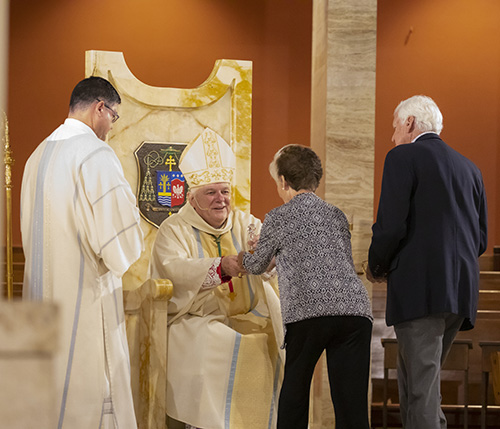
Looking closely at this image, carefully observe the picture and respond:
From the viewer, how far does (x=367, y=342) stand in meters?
3.04

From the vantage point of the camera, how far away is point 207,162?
406 centimetres

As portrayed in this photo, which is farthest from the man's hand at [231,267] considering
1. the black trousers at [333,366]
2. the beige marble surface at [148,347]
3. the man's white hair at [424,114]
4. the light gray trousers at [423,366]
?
the man's white hair at [424,114]

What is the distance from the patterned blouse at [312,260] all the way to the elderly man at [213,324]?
60cm

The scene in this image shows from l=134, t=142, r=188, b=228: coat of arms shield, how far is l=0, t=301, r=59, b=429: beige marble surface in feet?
13.2

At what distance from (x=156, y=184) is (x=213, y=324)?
54.2 inches

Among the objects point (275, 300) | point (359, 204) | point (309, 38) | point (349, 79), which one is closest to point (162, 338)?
point (275, 300)

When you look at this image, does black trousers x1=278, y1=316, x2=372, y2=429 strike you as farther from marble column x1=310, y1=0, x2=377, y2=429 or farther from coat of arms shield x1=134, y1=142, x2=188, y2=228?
coat of arms shield x1=134, y1=142, x2=188, y2=228

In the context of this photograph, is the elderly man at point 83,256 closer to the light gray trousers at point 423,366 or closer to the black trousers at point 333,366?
the black trousers at point 333,366

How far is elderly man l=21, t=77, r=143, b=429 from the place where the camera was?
10.5ft

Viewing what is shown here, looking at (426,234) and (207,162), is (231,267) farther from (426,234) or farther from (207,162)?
(426,234)

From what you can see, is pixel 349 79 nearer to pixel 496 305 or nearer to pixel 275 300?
pixel 275 300

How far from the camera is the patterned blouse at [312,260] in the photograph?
2.94 meters

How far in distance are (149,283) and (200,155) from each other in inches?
34.8

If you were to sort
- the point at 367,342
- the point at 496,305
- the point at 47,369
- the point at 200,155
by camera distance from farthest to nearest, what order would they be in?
1. the point at 496,305
2. the point at 200,155
3. the point at 367,342
4. the point at 47,369
